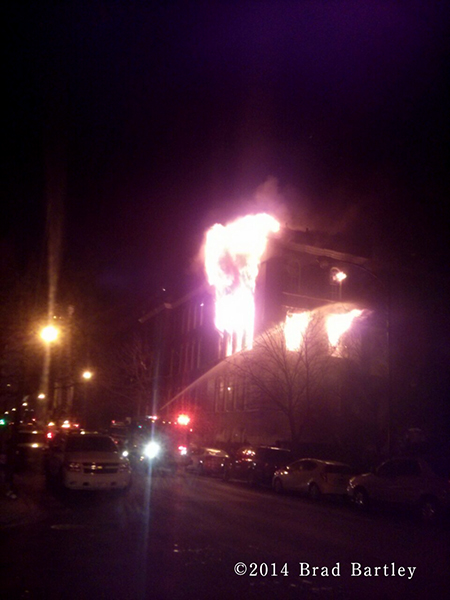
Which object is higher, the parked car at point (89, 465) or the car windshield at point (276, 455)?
the parked car at point (89, 465)

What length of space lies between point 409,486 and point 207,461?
14.0m

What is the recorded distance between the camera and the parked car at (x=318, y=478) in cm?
1920

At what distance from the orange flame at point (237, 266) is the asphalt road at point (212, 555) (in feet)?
75.7

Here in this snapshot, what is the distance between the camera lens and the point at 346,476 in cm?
1936

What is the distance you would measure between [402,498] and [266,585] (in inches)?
381

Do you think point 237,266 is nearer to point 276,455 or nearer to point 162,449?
point 162,449

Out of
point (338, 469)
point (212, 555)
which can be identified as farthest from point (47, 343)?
point (338, 469)

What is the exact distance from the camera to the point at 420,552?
9820mm

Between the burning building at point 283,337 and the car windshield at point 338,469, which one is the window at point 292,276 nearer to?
the burning building at point 283,337

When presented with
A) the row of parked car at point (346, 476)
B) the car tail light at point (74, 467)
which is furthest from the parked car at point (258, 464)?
the car tail light at point (74, 467)

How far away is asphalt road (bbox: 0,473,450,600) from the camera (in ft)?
22.4

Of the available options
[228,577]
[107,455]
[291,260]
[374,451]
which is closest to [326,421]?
[374,451]

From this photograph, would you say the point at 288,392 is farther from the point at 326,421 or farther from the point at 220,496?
the point at 220,496

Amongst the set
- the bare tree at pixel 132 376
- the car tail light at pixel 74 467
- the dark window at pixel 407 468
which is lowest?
the car tail light at pixel 74 467
